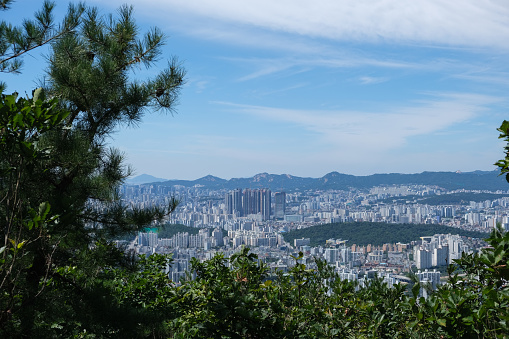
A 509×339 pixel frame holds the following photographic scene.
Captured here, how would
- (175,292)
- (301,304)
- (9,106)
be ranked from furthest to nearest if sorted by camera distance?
(301,304) < (175,292) < (9,106)

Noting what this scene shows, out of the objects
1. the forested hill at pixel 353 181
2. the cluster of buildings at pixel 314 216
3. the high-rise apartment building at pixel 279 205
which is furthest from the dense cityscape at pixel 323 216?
the forested hill at pixel 353 181

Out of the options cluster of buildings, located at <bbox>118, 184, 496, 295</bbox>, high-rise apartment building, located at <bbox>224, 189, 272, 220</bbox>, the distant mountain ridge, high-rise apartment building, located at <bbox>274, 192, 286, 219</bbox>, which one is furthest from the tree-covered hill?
high-rise apartment building, located at <bbox>224, 189, 272, 220</bbox>

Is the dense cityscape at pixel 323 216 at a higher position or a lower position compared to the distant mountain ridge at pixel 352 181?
lower

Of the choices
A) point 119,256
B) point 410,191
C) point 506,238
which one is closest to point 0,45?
point 119,256

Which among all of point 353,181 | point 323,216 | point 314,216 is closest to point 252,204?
point 314,216

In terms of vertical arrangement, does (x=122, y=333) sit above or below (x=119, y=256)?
below

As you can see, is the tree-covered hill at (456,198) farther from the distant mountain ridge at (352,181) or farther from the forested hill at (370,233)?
the forested hill at (370,233)

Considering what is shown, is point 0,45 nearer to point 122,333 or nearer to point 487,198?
point 122,333
